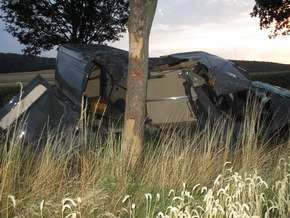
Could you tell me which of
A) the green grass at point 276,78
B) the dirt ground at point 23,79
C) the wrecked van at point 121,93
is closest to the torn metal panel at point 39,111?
the wrecked van at point 121,93

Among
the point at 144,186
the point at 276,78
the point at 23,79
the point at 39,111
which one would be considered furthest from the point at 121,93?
the point at 276,78

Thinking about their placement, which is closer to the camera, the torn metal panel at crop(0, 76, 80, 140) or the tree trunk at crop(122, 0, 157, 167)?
the tree trunk at crop(122, 0, 157, 167)

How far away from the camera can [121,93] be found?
859cm

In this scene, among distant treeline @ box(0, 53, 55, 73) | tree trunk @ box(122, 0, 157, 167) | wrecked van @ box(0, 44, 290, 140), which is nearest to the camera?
tree trunk @ box(122, 0, 157, 167)

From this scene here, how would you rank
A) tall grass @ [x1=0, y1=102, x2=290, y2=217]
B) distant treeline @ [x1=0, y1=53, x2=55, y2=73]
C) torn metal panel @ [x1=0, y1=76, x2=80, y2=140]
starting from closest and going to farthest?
tall grass @ [x1=0, y1=102, x2=290, y2=217], torn metal panel @ [x1=0, y1=76, x2=80, y2=140], distant treeline @ [x1=0, y1=53, x2=55, y2=73]

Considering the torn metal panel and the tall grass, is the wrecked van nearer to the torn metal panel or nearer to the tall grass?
the torn metal panel

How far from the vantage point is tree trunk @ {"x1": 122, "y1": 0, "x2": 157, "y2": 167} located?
548 cm

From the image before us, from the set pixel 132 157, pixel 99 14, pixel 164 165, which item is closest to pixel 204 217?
pixel 164 165

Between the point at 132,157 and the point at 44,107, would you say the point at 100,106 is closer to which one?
the point at 44,107

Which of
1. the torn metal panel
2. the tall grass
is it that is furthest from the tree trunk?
the torn metal panel

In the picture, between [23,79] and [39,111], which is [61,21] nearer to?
[23,79]

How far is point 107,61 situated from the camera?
25.6 ft

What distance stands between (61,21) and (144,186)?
18.9 meters

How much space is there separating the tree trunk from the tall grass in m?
0.30
